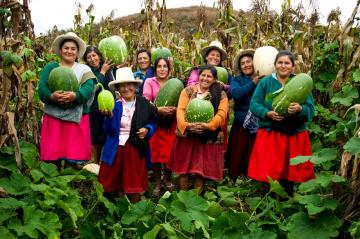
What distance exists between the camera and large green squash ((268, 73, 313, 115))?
15.5ft

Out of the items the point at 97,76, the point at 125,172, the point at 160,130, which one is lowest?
the point at 125,172

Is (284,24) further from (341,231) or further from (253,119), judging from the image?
(341,231)

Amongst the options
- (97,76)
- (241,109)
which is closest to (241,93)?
(241,109)

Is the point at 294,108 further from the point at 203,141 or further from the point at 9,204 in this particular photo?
the point at 9,204

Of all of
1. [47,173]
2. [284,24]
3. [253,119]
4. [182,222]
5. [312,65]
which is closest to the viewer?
[182,222]

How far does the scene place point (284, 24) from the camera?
790cm

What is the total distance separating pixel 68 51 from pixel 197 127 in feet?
5.29

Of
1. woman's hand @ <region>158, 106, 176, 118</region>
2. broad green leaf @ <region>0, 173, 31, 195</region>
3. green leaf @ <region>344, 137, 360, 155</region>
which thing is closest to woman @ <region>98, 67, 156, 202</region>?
woman's hand @ <region>158, 106, 176, 118</region>

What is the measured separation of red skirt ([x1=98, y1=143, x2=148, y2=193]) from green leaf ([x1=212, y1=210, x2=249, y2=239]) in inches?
48.1

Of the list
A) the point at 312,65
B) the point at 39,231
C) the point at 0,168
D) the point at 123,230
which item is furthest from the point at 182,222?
the point at 312,65

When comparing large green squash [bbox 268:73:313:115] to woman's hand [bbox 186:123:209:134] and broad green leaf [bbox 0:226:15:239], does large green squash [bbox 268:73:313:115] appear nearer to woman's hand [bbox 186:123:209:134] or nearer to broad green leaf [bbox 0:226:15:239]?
woman's hand [bbox 186:123:209:134]

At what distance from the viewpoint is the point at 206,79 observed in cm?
518

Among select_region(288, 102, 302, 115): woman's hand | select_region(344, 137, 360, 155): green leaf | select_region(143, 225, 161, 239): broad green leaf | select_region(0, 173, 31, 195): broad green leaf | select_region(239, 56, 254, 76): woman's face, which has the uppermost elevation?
select_region(239, 56, 254, 76): woman's face

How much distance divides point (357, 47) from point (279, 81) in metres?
1.65
